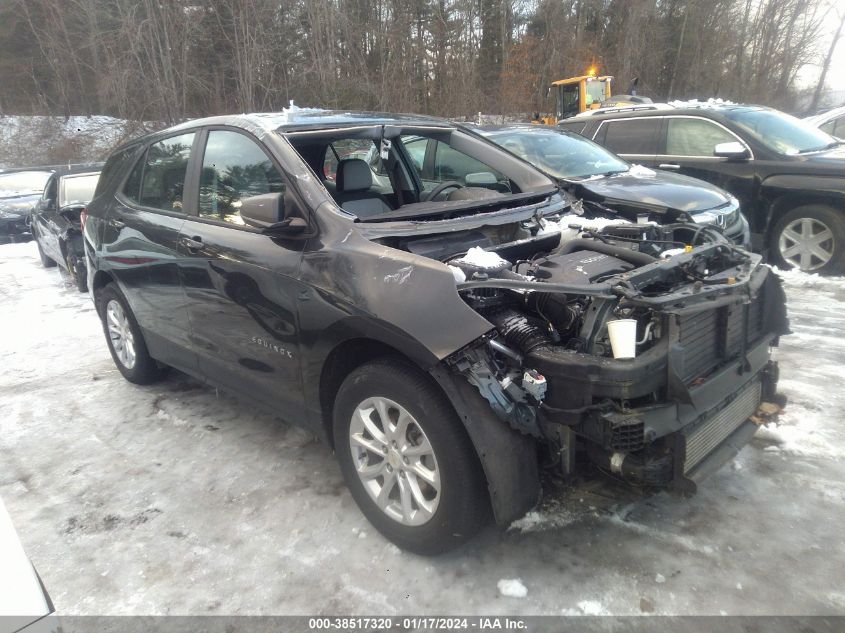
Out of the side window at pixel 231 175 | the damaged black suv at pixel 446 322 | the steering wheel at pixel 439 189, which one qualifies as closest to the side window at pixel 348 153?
the damaged black suv at pixel 446 322

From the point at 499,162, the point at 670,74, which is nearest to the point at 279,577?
the point at 499,162

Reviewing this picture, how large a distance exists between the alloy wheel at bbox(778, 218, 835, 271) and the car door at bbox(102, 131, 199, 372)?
631cm

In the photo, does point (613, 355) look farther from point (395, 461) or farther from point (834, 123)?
point (834, 123)

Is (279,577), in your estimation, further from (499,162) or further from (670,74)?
(670,74)

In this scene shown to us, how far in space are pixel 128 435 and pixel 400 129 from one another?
9.11ft

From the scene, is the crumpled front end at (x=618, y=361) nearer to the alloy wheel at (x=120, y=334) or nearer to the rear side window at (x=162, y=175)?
the rear side window at (x=162, y=175)

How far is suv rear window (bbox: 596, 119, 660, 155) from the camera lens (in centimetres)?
791

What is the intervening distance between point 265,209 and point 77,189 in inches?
312

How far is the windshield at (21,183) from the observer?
1509cm

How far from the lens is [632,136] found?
26.5ft

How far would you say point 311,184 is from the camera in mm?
3053

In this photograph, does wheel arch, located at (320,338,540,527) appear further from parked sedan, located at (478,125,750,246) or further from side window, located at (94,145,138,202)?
side window, located at (94,145,138,202)

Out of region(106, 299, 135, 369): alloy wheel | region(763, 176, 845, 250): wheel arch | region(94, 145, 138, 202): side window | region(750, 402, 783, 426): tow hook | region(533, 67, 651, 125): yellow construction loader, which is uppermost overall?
region(533, 67, 651, 125): yellow construction loader

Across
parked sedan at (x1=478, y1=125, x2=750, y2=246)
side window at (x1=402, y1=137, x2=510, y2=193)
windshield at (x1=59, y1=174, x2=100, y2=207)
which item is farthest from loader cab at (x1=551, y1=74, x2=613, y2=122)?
side window at (x1=402, y1=137, x2=510, y2=193)
